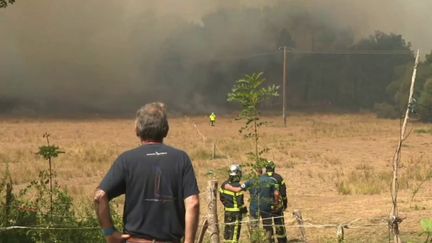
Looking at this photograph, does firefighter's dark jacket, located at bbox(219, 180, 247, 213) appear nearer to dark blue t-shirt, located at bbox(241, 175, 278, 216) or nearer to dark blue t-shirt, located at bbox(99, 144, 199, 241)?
dark blue t-shirt, located at bbox(241, 175, 278, 216)

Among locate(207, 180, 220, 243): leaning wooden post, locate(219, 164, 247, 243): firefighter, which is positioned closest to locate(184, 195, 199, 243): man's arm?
locate(207, 180, 220, 243): leaning wooden post

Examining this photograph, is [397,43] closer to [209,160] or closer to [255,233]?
[209,160]

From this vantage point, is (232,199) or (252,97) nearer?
(252,97)

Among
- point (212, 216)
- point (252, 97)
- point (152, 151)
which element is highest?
point (252, 97)

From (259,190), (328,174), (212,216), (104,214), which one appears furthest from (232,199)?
(328,174)

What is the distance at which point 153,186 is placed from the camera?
3.87 meters

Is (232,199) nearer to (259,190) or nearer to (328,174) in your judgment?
(259,190)

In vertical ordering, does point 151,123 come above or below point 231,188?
above

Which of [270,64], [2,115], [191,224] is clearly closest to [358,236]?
[191,224]

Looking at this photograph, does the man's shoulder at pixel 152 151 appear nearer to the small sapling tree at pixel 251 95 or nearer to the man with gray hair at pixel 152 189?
the man with gray hair at pixel 152 189

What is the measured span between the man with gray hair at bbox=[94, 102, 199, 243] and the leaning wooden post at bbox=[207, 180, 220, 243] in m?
2.48

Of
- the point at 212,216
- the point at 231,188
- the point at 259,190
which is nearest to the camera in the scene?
the point at 212,216

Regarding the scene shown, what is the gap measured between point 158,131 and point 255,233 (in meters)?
3.25

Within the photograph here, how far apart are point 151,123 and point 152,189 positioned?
1.35 ft
